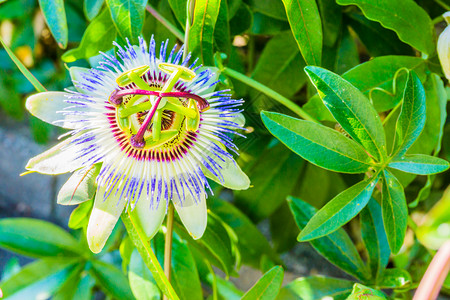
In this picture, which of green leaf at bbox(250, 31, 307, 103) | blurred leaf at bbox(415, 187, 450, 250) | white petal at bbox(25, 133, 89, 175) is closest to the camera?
blurred leaf at bbox(415, 187, 450, 250)

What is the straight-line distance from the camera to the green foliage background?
2.46 feet

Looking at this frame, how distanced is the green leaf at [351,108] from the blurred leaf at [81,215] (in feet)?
1.50

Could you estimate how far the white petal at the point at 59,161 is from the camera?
74 cm

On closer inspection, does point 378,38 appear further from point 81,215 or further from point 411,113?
point 81,215

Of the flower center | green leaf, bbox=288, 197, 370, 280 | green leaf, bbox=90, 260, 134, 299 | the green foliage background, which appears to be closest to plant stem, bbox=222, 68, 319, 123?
the green foliage background

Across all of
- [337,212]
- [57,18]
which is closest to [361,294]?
[337,212]

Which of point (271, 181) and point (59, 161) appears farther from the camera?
point (271, 181)

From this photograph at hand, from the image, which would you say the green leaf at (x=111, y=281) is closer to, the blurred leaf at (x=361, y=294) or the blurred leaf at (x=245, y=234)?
the blurred leaf at (x=245, y=234)

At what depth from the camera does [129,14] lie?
82 centimetres

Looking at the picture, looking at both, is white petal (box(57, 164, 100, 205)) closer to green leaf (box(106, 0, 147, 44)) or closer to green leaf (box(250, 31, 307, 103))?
green leaf (box(106, 0, 147, 44))

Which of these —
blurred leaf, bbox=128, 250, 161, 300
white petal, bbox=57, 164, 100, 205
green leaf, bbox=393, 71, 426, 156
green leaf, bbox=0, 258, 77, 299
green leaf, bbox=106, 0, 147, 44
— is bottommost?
green leaf, bbox=0, 258, 77, 299

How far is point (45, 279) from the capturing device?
120 centimetres

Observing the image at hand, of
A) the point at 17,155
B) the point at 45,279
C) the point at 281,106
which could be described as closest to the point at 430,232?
the point at 281,106

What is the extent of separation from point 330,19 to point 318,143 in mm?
371
